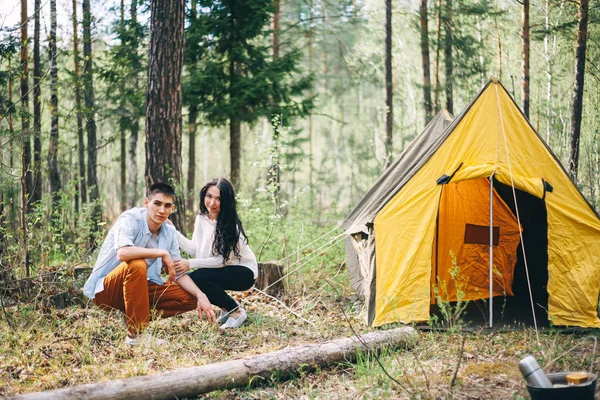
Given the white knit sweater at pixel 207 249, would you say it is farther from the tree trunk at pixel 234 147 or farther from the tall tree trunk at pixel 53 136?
the tree trunk at pixel 234 147

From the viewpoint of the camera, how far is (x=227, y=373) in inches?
129

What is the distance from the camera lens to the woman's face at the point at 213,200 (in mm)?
4691

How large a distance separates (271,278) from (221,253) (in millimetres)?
1185

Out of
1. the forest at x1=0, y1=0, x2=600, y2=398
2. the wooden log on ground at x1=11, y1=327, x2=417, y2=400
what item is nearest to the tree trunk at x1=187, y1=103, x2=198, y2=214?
the forest at x1=0, y1=0, x2=600, y2=398

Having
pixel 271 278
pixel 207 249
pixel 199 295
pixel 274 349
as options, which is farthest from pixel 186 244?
pixel 274 349

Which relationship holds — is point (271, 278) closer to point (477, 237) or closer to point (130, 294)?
point (130, 294)

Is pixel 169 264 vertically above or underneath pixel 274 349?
above

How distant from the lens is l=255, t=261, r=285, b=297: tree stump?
18.8 feet

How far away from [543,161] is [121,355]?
3.94 metres

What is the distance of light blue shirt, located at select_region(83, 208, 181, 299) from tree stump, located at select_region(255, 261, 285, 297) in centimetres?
155

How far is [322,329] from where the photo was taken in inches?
183

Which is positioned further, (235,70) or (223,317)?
(235,70)

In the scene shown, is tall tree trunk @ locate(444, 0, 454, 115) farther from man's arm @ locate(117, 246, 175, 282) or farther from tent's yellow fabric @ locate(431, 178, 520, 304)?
man's arm @ locate(117, 246, 175, 282)

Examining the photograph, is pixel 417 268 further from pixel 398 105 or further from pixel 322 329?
pixel 398 105
